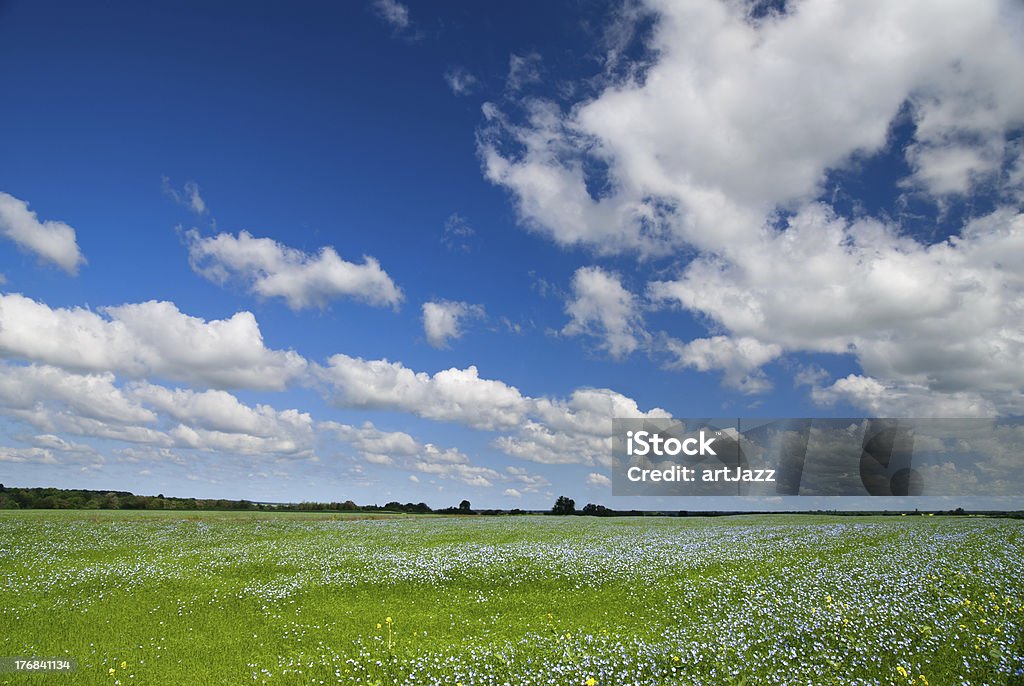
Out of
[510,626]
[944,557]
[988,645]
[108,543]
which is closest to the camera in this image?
[988,645]

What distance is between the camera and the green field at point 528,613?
18.0 meters

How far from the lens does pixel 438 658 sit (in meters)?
18.9

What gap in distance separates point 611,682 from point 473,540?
24061 mm

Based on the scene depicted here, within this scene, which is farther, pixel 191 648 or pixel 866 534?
Answer: pixel 866 534

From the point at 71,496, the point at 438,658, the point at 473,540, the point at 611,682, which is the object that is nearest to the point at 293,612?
the point at 438,658

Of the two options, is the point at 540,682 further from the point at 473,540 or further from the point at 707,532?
the point at 707,532

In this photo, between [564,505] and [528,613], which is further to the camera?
[564,505]

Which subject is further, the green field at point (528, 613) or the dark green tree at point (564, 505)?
Result: the dark green tree at point (564, 505)

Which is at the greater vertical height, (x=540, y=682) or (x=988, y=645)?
(x=988, y=645)

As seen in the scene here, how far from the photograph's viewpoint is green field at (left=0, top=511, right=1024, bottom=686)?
1795 centimetres

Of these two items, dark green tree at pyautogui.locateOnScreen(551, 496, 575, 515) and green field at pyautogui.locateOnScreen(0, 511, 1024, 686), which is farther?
dark green tree at pyautogui.locateOnScreen(551, 496, 575, 515)

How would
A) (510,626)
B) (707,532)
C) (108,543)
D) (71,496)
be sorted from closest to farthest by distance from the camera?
1. (510,626)
2. (108,543)
3. (707,532)
4. (71,496)

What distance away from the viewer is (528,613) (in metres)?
23.2

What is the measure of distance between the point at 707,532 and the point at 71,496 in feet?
326
